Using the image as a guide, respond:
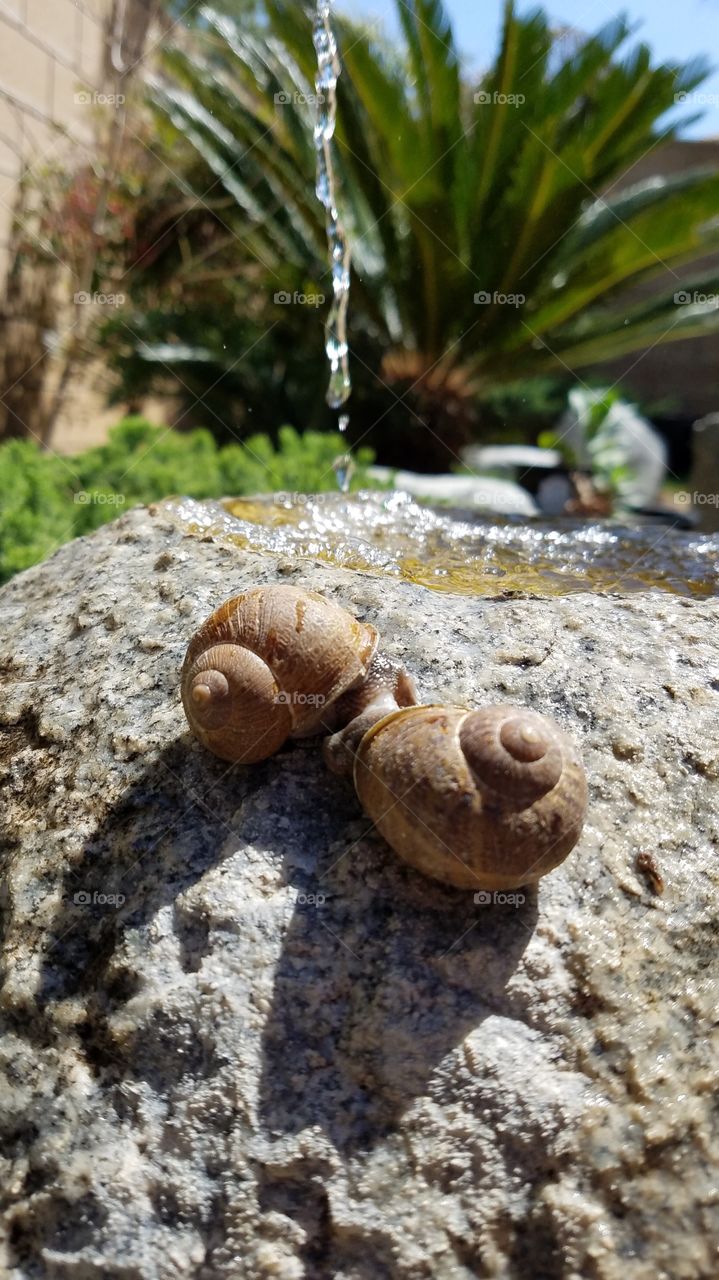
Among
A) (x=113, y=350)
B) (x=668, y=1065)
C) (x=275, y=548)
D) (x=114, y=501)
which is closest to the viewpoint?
(x=668, y=1065)

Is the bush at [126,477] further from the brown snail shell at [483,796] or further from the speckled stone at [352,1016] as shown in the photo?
the brown snail shell at [483,796]

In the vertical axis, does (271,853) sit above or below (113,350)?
below

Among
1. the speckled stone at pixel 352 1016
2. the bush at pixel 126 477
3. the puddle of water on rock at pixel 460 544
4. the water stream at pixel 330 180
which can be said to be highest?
the water stream at pixel 330 180

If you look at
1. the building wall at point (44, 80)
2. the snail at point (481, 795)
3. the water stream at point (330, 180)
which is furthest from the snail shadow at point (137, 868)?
the building wall at point (44, 80)

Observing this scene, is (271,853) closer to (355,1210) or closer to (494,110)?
(355,1210)

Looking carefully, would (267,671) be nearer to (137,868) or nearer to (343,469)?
(137,868)

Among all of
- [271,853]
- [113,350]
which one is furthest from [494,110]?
[271,853]

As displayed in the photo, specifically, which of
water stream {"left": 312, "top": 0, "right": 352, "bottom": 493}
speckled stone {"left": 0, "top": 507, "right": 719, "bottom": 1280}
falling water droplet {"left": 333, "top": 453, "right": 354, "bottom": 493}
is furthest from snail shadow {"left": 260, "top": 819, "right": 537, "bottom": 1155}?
water stream {"left": 312, "top": 0, "right": 352, "bottom": 493}
